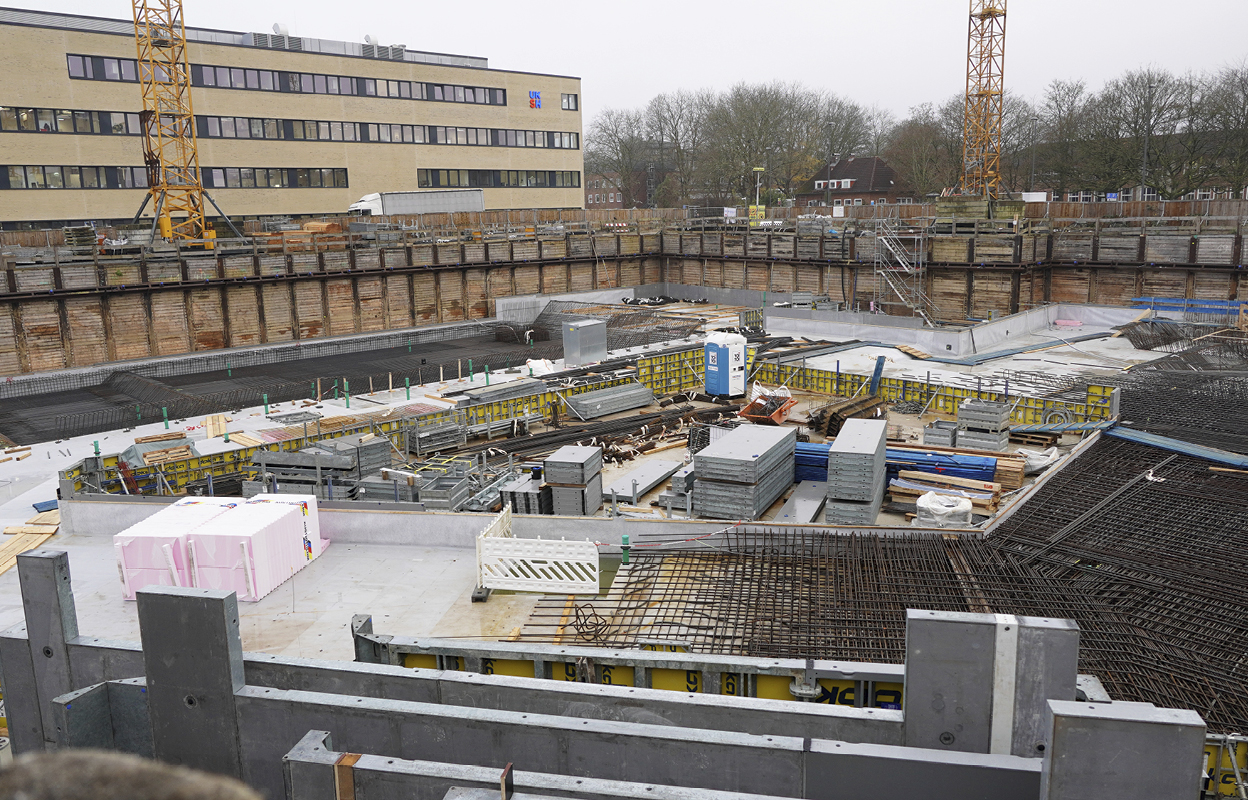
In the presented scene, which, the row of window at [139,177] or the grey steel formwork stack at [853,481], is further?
the row of window at [139,177]

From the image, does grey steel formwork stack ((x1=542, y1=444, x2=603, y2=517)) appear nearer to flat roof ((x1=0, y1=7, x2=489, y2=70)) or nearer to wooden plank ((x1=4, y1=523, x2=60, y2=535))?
wooden plank ((x1=4, y1=523, x2=60, y2=535))

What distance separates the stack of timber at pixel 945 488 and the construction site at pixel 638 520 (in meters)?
0.07

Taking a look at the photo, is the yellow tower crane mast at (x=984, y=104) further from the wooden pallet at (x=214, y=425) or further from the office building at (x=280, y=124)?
the wooden pallet at (x=214, y=425)

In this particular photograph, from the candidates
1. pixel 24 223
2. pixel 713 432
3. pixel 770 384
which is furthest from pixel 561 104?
pixel 713 432

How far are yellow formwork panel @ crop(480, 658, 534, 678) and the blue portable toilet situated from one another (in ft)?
56.6

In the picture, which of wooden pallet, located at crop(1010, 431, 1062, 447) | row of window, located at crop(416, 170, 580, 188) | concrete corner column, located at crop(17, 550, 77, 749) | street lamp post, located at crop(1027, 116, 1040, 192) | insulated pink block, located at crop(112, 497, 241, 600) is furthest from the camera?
street lamp post, located at crop(1027, 116, 1040, 192)

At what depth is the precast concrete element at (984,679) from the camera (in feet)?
19.5

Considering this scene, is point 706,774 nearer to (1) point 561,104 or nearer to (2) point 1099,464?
(2) point 1099,464

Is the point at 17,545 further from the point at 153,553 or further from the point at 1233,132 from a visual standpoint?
the point at 1233,132

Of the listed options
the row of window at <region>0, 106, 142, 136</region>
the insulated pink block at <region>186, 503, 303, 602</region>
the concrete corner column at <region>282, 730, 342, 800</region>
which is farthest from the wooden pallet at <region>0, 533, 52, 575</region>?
the row of window at <region>0, 106, 142, 136</region>

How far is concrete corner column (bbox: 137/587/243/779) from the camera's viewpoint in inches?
264

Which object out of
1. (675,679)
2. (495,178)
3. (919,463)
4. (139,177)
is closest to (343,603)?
(675,679)

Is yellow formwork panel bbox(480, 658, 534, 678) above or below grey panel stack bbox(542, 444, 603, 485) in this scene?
below

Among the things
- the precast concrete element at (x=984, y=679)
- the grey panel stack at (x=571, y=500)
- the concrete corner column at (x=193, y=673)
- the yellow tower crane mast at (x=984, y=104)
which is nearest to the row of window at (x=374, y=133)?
the yellow tower crane mast at (x=984, y=104)
